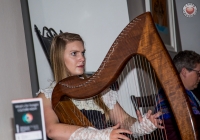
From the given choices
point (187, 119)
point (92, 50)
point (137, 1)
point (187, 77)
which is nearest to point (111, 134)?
point (187, 119)

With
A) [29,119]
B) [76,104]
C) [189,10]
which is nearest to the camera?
[29,119]

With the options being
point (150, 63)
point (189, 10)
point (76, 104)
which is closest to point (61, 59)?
point (76, 104)

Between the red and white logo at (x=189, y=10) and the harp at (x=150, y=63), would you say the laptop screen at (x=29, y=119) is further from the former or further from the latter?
the red and white logo at (x=189, y=10)

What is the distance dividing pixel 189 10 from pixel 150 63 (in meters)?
2.32

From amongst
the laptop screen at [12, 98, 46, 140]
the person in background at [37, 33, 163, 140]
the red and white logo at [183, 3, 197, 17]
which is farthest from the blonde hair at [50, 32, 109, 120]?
the red and white logo at [183, 3, 197, 17]

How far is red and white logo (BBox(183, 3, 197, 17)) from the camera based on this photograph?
3.30m

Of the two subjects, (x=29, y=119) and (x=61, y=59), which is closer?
(x=29, y=119)

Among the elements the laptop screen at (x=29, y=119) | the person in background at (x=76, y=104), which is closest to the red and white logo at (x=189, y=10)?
the person in background at (x=76, y=104)

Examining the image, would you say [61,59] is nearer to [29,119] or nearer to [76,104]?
[76,104]

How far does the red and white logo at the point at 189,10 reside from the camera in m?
3.30

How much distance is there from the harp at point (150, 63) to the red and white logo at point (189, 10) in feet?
7.10

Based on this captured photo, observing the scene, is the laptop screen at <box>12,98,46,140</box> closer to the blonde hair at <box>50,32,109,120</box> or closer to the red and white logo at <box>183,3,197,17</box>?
the blonde hair at <box>50,32,109,120</box>

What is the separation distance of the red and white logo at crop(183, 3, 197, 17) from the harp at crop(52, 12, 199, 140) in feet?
7.10

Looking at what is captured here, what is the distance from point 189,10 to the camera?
3.31 meters
